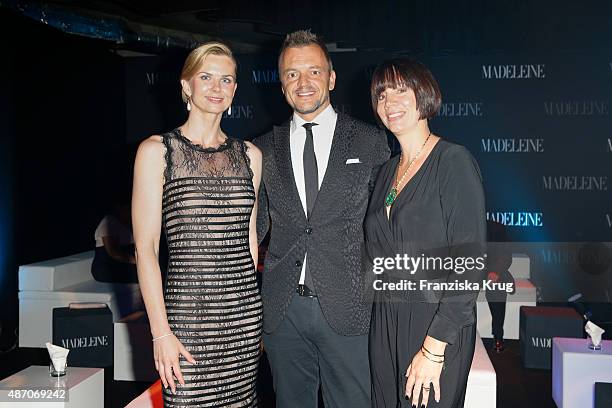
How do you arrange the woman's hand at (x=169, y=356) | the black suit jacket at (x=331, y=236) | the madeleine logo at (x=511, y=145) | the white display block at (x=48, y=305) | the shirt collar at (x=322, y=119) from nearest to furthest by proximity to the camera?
the woman's hand at (x=169, y=356)
the black suit jacket at (x=331, y=236)
the shirt collar at (x=322, y=119)
the white display block at (x=48, y=305)
the madeleine logo at (x=511, y=145)

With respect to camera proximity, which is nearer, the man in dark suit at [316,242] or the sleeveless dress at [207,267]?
the sleeveless dress at [207,267]

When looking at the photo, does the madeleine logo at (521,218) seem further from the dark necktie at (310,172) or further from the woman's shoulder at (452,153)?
the woman's shoulder at (452,153)

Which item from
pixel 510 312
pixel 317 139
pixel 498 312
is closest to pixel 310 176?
pixel 317 139

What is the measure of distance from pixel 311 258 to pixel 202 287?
17.7 inches

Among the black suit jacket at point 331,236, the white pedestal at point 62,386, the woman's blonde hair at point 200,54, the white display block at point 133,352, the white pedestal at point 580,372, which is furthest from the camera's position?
the white display block at point 133,352

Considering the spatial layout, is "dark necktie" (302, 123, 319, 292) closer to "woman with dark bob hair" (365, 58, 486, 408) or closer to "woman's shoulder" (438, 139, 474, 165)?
"woman with dark bob hair" (365, 58, 486, 408)

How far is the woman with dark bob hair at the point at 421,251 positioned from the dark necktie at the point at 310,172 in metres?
0.28

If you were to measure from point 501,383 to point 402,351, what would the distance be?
→ 297cm

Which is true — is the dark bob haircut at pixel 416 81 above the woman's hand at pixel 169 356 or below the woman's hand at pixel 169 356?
above

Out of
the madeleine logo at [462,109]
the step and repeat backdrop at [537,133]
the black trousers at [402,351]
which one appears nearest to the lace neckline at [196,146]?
the black trousers at [402,351]

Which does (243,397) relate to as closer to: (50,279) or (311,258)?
(311,258)

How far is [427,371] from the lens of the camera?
2.05 m

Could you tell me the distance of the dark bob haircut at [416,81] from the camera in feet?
7.23

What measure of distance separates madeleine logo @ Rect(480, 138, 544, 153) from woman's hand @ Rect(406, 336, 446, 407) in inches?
253
